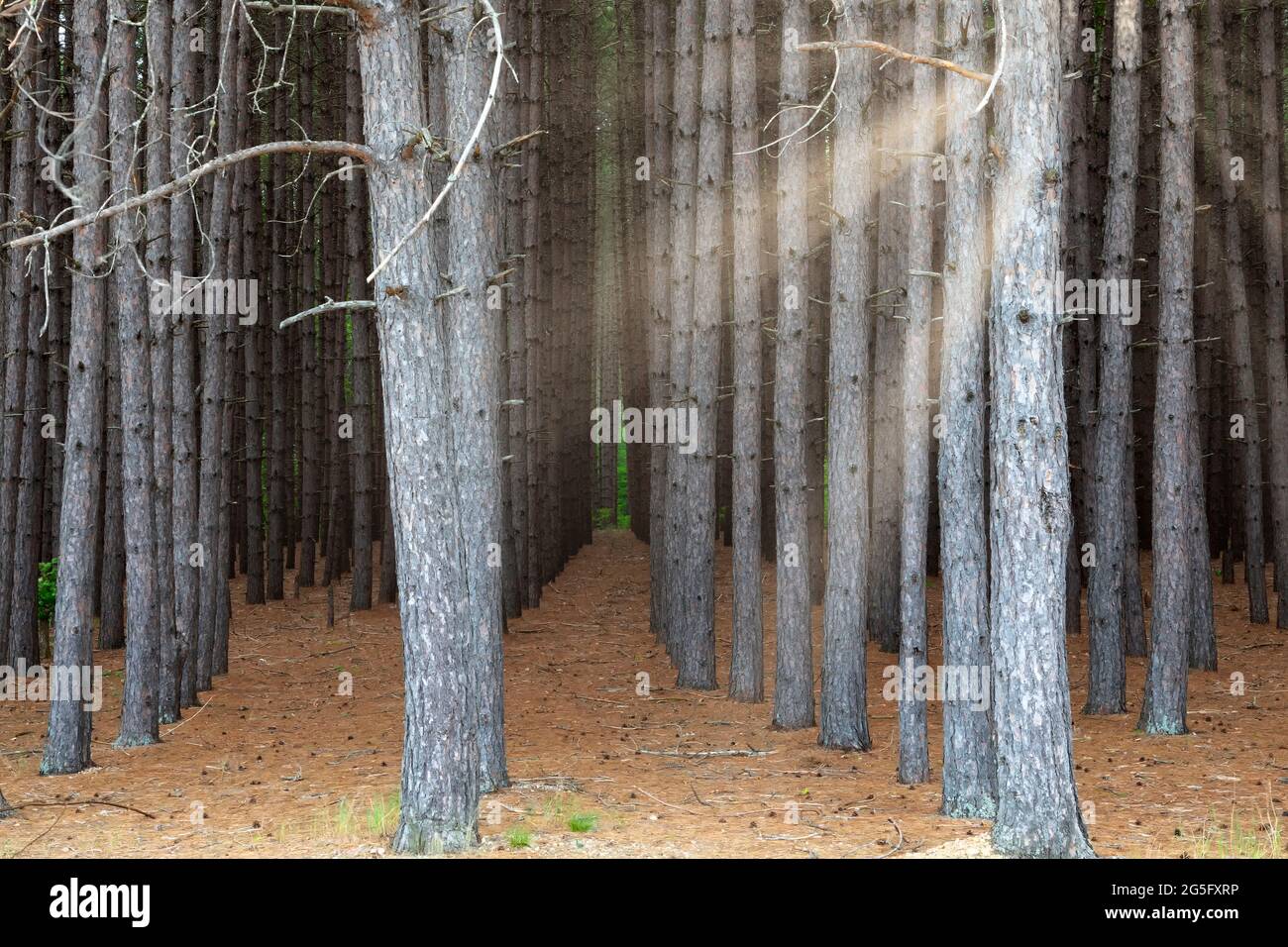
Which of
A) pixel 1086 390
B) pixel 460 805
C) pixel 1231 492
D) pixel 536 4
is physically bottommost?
pixel 460 805

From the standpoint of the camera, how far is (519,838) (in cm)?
682

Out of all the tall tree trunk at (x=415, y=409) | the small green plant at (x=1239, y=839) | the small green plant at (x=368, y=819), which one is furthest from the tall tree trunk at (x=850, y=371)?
the tall tree trunk at (x=415, y=409)

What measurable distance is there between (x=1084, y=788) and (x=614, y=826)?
352 cm

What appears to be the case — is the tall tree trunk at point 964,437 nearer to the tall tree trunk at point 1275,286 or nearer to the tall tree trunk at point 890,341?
the tall tree trunk at point 890,341

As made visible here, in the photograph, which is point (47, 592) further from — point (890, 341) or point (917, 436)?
point (917, 436)

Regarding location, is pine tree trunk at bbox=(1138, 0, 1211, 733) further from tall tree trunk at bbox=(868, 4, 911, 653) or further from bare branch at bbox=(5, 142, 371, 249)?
bare branch at bbox=(5, 142, 371, 249)

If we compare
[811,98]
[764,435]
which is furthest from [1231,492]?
[811,98]

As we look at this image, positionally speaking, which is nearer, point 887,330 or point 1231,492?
point 887,330

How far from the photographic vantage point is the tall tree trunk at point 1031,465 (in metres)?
6.17

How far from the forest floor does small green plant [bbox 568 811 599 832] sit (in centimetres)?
2

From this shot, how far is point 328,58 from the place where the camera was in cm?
1983

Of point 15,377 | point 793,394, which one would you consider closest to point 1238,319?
point 793,394

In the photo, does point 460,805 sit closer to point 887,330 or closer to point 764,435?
point 887,330

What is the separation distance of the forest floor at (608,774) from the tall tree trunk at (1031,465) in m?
0.58
